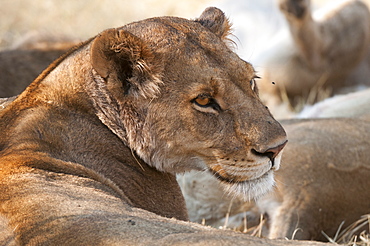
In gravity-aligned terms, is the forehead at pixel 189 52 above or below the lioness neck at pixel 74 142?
above

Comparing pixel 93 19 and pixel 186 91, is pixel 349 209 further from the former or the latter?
pixel 93 19

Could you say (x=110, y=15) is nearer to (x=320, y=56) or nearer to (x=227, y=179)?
(x=320, y=56)

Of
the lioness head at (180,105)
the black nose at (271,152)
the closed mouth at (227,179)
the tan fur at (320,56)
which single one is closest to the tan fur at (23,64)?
the lioness head at (180,105)

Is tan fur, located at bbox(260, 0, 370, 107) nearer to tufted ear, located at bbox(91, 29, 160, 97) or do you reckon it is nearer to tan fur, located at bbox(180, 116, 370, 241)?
tan fur, located at bbox(180, 116, 370, 241)

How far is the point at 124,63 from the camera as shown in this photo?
2.87 meters

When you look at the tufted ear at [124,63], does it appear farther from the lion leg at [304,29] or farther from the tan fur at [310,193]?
the lion leg at [304,29]

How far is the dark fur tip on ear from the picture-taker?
327cm

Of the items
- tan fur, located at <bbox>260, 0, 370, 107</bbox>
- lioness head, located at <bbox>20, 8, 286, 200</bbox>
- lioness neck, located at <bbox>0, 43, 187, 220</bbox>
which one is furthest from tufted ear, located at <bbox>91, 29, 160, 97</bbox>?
tan fur, located at <bbox>260, 0, 370, 107</bbox>

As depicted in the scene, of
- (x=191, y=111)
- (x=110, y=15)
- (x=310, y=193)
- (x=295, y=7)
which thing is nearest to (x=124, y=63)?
(x=191, y=111)

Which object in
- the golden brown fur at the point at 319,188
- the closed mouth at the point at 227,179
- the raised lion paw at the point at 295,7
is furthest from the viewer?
the raised lion paw at the point at 295,7

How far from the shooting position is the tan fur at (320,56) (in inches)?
327

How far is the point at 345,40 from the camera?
8781 millimetres

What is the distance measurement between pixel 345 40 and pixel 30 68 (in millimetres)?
4774

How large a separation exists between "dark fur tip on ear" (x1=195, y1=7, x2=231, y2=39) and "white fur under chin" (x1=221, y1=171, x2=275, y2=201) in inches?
31.1
